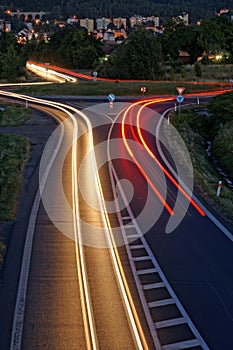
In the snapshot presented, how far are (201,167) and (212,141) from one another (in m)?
10.8

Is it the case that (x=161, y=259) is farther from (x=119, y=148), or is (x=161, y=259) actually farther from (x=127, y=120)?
(x=127, y=120)

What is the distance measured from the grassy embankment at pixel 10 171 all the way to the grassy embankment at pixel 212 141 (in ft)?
25.4

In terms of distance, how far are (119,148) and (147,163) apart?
12.1 feet

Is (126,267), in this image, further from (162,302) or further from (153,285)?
(162,302)

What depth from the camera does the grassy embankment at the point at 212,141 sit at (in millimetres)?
19938

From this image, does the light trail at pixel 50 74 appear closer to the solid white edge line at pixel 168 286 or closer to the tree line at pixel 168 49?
the tree line at pixel 168 49

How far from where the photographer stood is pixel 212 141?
1422 inches

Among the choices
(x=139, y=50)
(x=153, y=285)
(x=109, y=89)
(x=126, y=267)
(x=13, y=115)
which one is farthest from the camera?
(x=139, y=50)

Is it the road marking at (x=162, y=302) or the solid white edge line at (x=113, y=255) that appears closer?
the solid white edge line at (x=113, y=255)

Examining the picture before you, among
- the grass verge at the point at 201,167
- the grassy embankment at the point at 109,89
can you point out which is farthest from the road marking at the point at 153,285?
the grassy embankment at the point at 109,89

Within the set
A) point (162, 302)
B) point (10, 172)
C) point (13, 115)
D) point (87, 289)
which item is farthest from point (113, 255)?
point (13, 115)

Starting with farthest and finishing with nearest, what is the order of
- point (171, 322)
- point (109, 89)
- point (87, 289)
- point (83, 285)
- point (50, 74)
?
point (50, 74)
point (109, 89)
point (83, 285)
point (87, 289)
point (171, 322)

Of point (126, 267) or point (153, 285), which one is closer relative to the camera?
point (153, 285)

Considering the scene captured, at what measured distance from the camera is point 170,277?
1348cm
